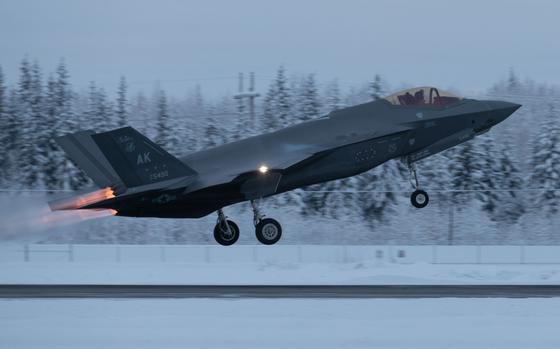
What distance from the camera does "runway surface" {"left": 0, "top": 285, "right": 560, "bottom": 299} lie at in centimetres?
2530

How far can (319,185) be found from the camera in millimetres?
64000

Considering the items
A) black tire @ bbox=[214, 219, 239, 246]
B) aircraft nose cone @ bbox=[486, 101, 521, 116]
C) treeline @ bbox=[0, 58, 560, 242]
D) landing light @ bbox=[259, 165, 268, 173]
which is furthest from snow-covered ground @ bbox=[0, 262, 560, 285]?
treeline @ bbox=[0, 58, 560, 242]

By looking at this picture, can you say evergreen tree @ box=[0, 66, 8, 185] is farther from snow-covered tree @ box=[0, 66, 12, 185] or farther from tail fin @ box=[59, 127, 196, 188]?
tail fin @ box=[59, 127, 196, 188]

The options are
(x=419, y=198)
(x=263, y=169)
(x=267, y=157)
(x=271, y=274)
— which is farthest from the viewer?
(x=271, y=274)

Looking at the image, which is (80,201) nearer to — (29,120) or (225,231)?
(225,231)

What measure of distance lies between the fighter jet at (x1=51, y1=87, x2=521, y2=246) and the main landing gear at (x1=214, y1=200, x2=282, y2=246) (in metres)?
0.03

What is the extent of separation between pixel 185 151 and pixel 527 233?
33760mm

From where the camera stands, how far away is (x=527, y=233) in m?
59.8

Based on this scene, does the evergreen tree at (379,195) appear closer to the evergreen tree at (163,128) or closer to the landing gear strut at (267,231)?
the evergreen tree at (163,128)

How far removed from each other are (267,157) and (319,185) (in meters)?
39.1

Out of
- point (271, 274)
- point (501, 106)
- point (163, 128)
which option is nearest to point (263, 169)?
point (501, 106)
